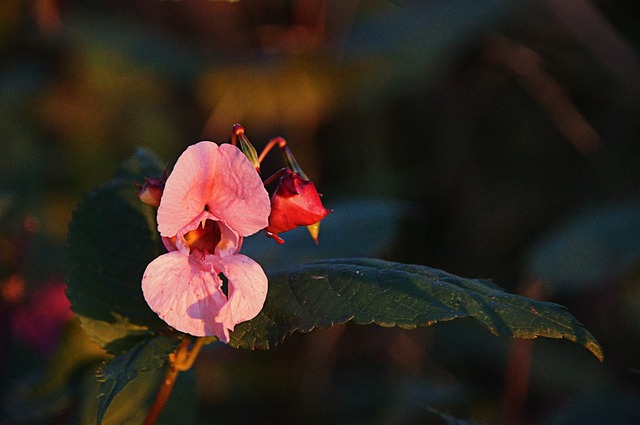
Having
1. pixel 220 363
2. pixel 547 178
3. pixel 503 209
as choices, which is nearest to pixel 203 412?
pixel 220 363

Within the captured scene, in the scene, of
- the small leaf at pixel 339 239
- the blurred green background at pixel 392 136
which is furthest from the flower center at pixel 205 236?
the blurred green background at pixel 392 136

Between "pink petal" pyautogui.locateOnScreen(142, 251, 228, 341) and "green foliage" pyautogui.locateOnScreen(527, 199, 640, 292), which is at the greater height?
"pink petal" pyautogui.locateOnScreen(142, 251, 228, 341)

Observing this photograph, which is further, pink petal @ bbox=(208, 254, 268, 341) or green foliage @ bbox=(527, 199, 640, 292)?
green foliage @ bbox=(527, 199, 640, 292)

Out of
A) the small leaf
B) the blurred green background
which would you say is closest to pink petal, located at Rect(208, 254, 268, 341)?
the small leaf

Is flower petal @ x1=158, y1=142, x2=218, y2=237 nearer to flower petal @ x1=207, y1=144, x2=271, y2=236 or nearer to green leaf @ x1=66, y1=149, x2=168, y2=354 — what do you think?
flower petal @ x1=207, y1=144, x2=271, y2=236

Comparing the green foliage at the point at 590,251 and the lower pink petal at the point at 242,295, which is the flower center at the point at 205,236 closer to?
the lower pink petal at the point at 242,295

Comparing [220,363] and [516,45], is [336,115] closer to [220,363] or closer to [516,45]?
[516,45]

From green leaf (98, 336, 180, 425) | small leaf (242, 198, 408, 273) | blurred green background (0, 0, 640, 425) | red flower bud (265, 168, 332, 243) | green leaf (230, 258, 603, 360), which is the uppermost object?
red flower bud (265, 168, 332, 243)
